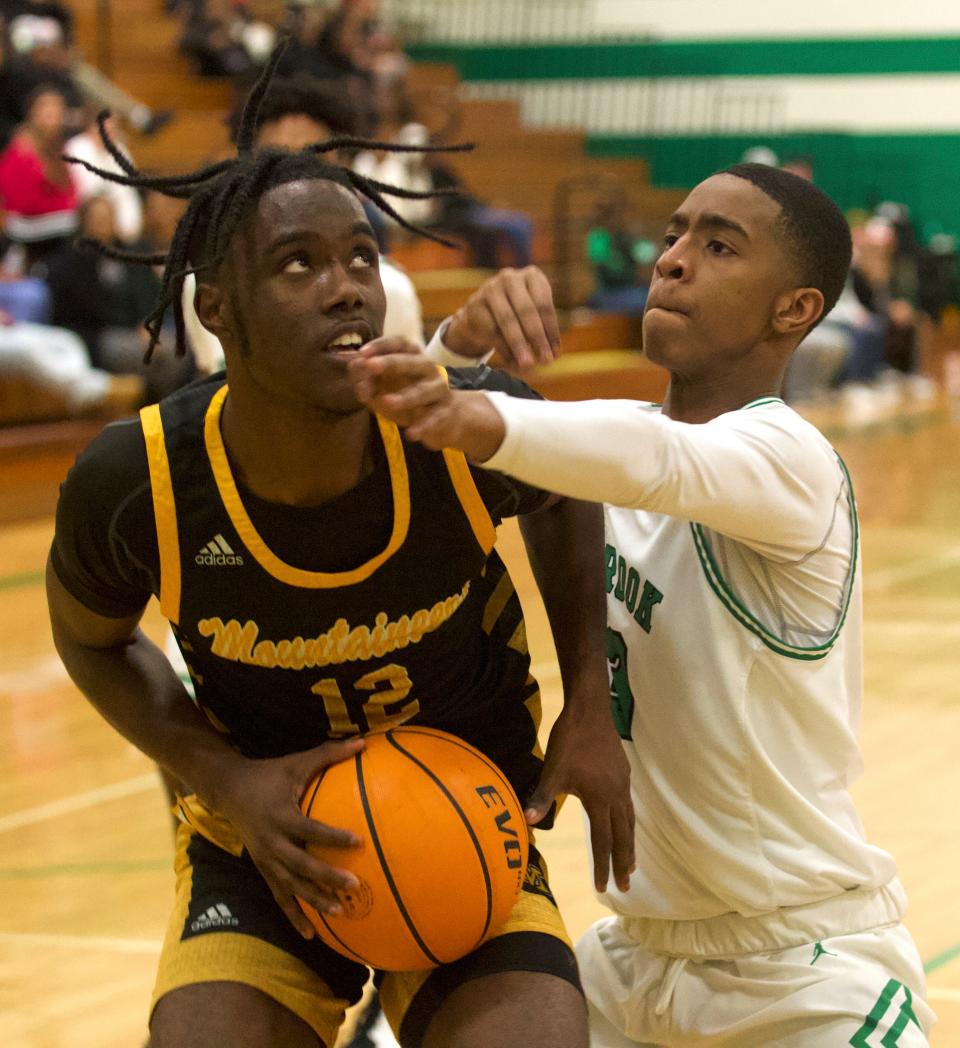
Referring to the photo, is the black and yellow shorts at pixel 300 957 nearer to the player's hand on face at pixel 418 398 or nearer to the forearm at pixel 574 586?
the forearm at pixel 574 586

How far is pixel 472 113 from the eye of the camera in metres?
17.8

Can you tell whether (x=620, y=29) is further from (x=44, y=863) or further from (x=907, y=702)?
(x=44, y=863)

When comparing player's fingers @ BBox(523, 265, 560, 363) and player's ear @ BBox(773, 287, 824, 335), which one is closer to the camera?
player's fingers @ BBox(523, 265, 560, 363)

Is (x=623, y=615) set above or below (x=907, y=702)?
above

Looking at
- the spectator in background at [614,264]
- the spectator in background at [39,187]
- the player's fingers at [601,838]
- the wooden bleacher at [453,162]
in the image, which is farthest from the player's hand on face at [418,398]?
the spectator in background at [614,264]

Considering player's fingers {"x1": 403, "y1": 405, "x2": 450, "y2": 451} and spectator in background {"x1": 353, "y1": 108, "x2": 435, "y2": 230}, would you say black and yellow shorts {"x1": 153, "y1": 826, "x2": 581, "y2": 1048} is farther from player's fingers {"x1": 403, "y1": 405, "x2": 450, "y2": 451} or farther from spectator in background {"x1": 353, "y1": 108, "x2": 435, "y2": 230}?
spectator in background {"x1": 353, "y1": 108, "x2": 435, "y2": 230}

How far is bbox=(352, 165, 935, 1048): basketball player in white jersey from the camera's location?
102 inches

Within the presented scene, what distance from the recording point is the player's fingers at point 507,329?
8.40ft

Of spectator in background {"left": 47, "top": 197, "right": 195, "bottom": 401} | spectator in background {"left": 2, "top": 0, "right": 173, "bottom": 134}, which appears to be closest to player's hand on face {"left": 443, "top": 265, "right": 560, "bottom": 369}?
spectator in background {"left": 47, "top": 197, "right": 195, "bottom": 401}

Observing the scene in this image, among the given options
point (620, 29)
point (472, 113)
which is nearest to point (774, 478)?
point (472, 113)

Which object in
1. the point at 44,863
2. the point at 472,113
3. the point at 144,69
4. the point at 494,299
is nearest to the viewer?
the point at 494,299

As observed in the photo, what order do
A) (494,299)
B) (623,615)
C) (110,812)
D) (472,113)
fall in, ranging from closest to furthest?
(494,299) → (623,615) → (110,812) → (472,113)

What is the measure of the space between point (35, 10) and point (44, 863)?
9740 mm

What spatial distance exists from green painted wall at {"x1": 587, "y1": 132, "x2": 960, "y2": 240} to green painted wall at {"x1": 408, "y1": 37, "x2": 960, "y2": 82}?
848 millimetres
